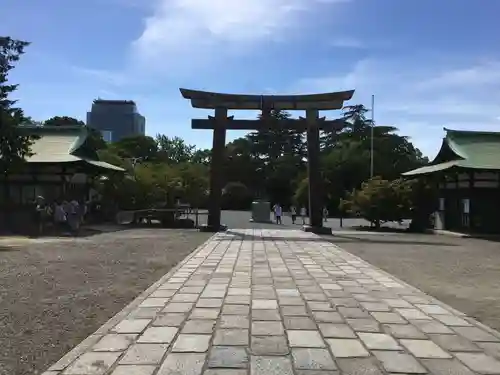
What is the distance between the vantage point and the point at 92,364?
4.48 m

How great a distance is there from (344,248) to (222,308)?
9.42 meters

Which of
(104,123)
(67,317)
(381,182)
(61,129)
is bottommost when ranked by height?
(67,317)

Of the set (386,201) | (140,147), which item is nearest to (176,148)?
(140,147)

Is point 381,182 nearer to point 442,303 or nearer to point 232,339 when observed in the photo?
point 442,303

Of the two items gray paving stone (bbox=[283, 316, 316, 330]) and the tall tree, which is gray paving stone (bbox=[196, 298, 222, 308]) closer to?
gray paving stone (bbox=[283, 316, 316, 330])

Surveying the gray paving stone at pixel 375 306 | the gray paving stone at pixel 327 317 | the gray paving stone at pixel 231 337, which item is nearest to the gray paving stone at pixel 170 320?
the gray paving stone at pixel 231 337

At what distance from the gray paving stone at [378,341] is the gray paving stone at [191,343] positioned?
60.5 inches

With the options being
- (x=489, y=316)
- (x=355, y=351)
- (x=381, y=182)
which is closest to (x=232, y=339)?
(x=355, y=351)

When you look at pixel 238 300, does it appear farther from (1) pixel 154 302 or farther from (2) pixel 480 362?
(2) pixel 480 362

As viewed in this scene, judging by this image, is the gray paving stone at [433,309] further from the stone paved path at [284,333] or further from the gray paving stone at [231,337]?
the gray paving stone at [231,337]

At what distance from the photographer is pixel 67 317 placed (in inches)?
249

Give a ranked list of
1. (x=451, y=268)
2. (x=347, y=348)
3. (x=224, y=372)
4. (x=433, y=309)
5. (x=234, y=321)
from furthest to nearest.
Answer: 1. (x=451, y=268)
2. (x=433, y=309)
3. (x=234, y=321)
4. (x=347, y=348)
5. (x=224, y=372)

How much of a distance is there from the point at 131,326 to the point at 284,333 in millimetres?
1640

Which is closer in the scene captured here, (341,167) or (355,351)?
(355,351)
